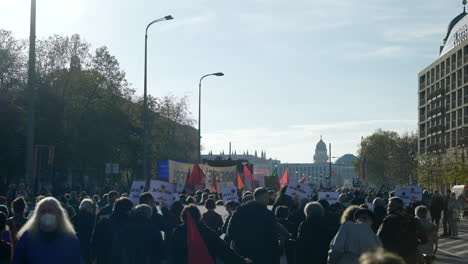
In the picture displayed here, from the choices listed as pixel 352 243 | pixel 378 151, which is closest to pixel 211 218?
pixel 352 243

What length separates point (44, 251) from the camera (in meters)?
6.84

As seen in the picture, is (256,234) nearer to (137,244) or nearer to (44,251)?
(137,244)

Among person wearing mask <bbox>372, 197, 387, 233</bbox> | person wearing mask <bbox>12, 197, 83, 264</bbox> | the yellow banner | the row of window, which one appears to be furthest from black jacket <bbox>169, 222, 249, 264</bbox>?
the row of window

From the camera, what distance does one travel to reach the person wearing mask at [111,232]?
9.31 meters

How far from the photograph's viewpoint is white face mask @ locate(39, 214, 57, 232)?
680 cm

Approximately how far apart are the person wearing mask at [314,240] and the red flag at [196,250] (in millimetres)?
2333

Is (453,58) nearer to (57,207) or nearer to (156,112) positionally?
(156,112)

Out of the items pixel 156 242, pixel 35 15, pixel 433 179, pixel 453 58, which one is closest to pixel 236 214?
pixel 156 242

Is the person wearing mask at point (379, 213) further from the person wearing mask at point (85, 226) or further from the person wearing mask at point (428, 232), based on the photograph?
the person wearing mask at point (85, 226)

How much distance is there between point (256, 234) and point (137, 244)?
159 cm

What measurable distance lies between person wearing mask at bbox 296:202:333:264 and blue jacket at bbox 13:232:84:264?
4011 millimetres

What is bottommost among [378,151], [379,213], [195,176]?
[379,213]

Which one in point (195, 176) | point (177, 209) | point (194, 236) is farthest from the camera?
point (195, 176)

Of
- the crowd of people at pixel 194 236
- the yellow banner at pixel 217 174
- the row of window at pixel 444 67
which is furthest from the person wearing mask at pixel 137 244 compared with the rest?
the row of window at pixel 444 67
